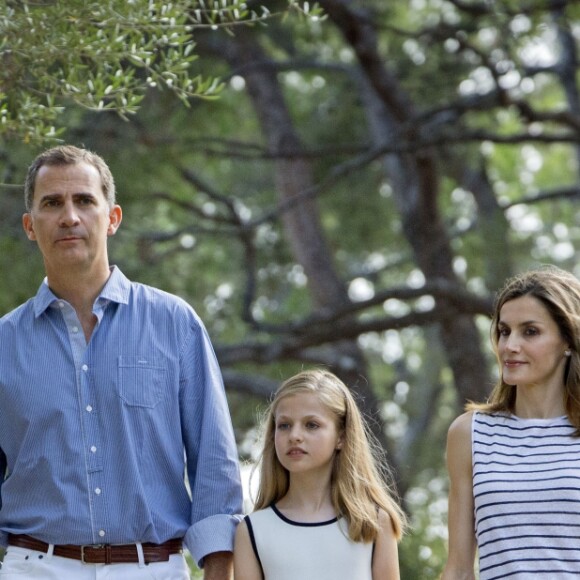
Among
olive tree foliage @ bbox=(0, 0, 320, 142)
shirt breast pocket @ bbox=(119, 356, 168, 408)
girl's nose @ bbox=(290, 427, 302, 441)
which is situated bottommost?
girl's nose @ bbox=(290, 427, 302, 441)

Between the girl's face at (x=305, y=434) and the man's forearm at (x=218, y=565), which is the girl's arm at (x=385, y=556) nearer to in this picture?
the girl's face at (x=305, y=434)

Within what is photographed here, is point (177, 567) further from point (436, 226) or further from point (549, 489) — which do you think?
point (436, 226)

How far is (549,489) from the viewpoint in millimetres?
3686

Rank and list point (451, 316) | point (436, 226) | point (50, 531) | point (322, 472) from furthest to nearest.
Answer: point (436, 226) < point (451, 316) < point (322, 472) < point (50, 531)

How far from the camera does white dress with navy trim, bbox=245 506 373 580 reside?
3.80 meters

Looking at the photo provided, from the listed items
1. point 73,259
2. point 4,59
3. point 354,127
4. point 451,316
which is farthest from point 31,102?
point 354,127

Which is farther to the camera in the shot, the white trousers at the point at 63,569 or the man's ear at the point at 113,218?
the man's ear at the point at 113,218

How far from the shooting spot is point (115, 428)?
3713 mm

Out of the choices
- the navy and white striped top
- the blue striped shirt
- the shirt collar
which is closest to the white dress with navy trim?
the blue striped shirt

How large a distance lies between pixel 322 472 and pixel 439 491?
40.8 ft

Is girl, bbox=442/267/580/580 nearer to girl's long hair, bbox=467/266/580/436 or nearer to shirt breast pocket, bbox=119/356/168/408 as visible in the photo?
girl's long hair, bbox=467/266/580/436

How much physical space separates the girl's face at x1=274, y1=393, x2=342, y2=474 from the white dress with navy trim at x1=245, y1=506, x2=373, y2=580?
0.64ft

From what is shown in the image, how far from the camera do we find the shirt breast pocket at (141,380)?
3748 millimetres

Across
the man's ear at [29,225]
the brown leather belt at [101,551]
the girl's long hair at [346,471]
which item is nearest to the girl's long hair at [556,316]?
the girl's long hair at [346,471]
